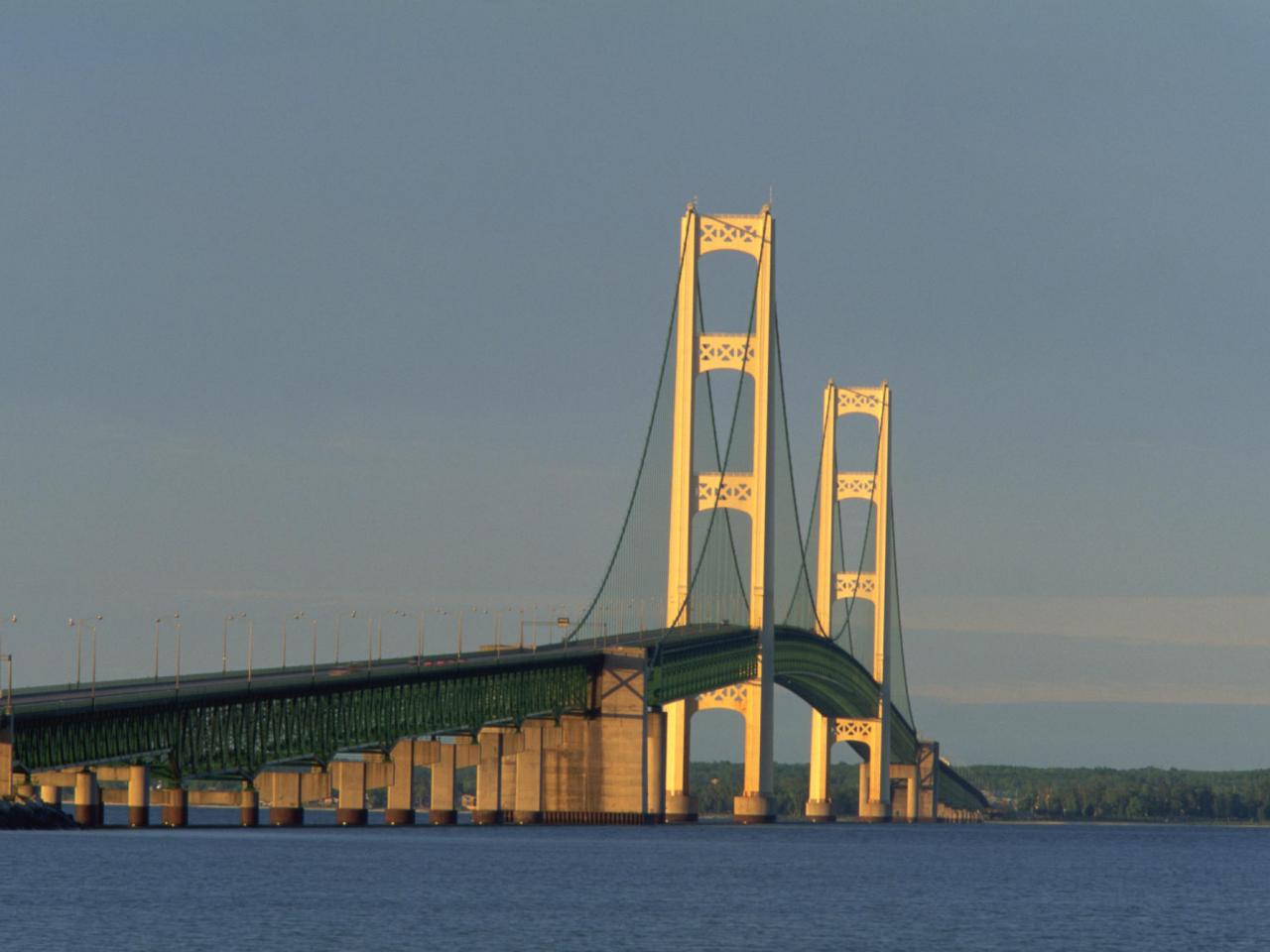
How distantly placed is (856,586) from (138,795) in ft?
246

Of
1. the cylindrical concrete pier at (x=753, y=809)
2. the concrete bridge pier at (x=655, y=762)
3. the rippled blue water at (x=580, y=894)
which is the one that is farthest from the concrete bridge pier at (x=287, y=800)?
the cylindrical concrete pier at (x=753, y=809)

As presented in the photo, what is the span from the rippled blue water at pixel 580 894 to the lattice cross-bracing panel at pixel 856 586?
59964 mm

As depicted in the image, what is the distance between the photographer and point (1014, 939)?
207 ft

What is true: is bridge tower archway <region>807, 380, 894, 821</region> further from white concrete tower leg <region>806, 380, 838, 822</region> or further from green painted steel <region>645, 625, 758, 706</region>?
green painted steel <region>645, 625, 758, 706</region>

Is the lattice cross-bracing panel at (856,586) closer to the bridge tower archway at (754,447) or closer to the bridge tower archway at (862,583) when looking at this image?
the bridge tower archway at (862,583)

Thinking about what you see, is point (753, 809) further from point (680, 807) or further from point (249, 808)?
point (249, 808)

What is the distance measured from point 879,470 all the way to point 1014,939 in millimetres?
113410

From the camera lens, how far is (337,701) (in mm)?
112000

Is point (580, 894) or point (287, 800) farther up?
point (287, 800)

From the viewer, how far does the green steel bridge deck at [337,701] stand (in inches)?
3760

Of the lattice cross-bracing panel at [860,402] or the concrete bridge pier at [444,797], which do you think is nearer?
the concrete bridge pier at [444,797]

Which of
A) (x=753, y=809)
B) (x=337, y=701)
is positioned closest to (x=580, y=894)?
(x=337, y=701)

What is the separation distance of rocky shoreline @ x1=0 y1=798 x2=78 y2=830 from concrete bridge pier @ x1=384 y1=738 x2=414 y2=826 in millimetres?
18830

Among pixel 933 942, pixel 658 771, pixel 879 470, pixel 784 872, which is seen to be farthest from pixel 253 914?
→ pixel 879 470
